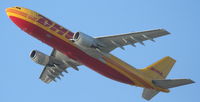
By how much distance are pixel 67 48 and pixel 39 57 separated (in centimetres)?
801

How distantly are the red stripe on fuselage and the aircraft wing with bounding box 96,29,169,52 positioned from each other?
2.13 meters

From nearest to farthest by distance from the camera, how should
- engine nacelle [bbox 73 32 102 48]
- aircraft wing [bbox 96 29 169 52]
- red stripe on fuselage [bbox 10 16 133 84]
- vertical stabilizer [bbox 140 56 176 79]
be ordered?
aircraft wing [bbox 96 29 169 52], engine nacelle [bbox 73 32 102 48], red stripe on fuselage [bbox 10 16 133 84], vertical stabilizer [bbox 140 56 176 79]

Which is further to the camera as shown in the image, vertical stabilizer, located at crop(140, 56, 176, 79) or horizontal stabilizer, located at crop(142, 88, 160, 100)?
vertical stabilizer, located at crop(140, 56, 176, 79)

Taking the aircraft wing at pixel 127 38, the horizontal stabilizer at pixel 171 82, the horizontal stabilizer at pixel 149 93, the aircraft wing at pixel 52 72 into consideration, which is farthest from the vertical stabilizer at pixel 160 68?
the aircraft wing at pixel 52 72

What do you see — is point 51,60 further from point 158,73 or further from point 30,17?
point 158,73

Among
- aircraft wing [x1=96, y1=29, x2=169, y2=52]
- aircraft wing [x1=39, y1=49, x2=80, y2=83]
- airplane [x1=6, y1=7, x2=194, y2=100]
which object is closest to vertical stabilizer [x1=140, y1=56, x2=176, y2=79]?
airplane [x1=6, y1=7, x2=194, y2=100]

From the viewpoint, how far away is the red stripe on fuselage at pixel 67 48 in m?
50.0

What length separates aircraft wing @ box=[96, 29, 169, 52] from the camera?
4815 cm

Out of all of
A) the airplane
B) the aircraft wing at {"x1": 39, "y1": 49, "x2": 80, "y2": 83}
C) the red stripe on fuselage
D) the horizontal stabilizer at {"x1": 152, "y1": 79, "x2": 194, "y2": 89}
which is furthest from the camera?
the aircraft wing at {"x1": 39, "y1": 49, "x2": 80, "y2": 83}

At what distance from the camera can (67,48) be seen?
5041cm

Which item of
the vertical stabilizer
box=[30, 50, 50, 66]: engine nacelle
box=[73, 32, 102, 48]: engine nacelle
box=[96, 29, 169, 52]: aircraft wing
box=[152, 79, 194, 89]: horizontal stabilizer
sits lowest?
box=[152, 79, 194, 89]: horizontal stabilizer

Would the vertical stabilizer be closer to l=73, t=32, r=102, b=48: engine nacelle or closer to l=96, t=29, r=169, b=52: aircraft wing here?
l=96, t=29, r=169, b=52: aircraft wing

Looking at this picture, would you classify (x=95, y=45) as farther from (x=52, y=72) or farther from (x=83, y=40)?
(x=52, y=72)

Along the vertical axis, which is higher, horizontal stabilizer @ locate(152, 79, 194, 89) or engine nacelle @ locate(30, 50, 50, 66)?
engine nacelle @ locate(30, 50, 50, 66)
